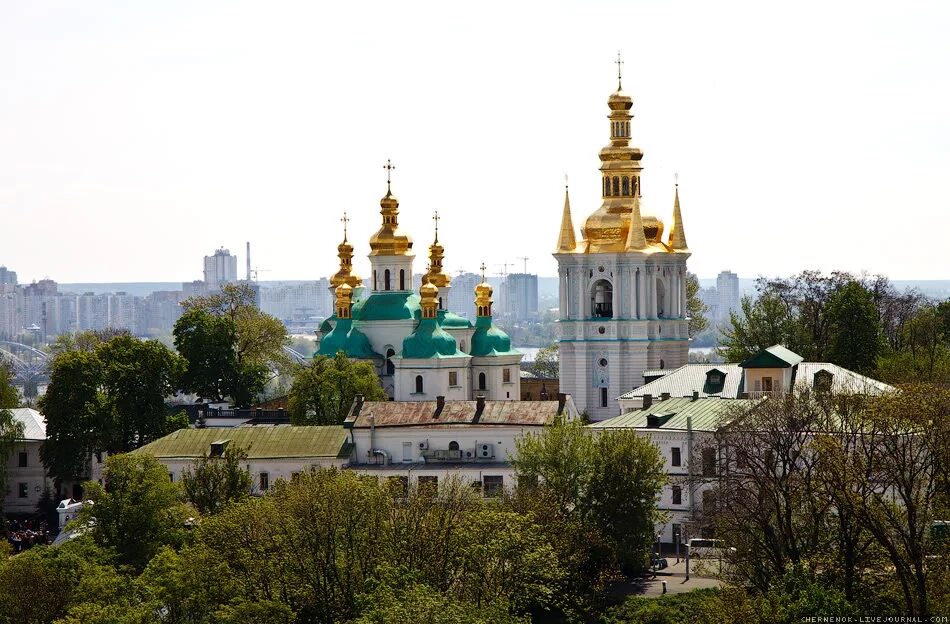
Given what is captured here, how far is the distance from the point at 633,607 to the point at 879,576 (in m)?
7.56

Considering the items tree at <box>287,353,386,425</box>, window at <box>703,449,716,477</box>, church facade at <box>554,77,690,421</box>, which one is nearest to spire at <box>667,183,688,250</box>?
church facade at <box>554,77,690,421</box>

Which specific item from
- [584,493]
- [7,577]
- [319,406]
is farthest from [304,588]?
[319,406]

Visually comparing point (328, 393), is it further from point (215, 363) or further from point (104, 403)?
point (215, 363)

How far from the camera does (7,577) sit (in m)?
54.0

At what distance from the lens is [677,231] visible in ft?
317

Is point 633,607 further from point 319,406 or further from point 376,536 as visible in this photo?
point 319,406

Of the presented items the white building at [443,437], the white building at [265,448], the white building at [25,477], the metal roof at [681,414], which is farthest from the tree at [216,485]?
the white building at [25,477]

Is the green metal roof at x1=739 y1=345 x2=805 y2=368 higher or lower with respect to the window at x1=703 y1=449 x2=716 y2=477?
higher

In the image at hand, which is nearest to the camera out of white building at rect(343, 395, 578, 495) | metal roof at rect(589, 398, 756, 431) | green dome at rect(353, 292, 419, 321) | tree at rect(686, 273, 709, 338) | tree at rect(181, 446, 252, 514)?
tree at rect(181, 446, 252, 514)

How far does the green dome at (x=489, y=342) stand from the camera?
97312 millimetres

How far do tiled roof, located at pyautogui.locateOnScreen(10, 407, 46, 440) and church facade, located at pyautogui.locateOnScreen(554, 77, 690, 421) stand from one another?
21845mm

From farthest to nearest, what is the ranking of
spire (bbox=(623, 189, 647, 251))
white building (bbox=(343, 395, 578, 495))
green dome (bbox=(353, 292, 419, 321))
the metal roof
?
1. green dome (bbox=(353, 292, 419, 321))
2. spire (bbox=(623, 189, 647, 251))
3. white building (bbox=(343, 395, 578, 495))
4. the metal roof

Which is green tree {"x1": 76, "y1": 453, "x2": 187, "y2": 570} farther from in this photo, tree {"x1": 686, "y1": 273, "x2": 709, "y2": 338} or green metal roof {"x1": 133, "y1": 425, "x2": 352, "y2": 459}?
tree {"x1": 686, "y1": 273, "x2": 709, "y2": 338}

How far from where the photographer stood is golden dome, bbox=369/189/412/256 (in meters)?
101
